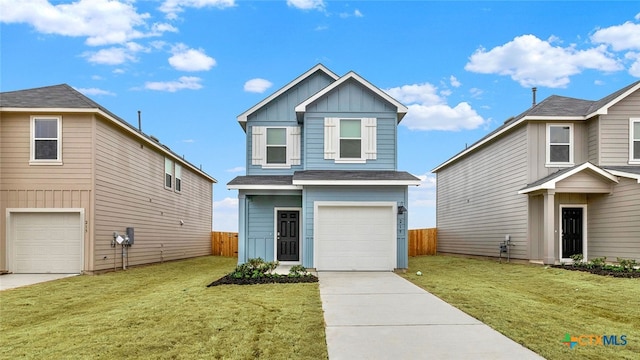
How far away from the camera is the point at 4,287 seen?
11.3 meters

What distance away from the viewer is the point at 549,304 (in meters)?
8.47

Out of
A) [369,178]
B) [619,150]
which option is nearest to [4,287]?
[369,178]

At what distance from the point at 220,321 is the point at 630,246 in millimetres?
13913

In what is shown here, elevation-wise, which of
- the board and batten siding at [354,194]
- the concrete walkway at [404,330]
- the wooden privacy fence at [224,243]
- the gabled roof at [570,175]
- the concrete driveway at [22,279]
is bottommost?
the wooden privacy fence at [224,243]

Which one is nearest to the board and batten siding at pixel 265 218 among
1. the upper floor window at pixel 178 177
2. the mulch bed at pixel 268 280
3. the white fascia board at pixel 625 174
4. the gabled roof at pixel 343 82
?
the gabled roof at pixel 343 82

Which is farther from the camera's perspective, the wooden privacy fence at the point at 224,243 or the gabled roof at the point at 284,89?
the wooden privacy fence at the point at 224,243

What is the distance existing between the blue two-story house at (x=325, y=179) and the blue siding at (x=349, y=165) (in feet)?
0.11

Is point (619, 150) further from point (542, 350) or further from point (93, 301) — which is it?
point (93, 301)

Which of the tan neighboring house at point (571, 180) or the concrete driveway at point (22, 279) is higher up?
the tan neighboring house at point (571, 180)

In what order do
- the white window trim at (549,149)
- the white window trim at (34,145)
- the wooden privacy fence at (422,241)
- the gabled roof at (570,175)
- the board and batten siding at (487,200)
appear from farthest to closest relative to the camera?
1. the wooden privacy fence at (422,241)
2. the board and batten siding at (487,200)
3. the white window trim at (549,149)
4. the gabled roof at (570,175)
5. the white window trim at (34,145)

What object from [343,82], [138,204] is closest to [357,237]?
[343,82]

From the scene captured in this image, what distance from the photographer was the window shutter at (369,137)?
48.9 ft

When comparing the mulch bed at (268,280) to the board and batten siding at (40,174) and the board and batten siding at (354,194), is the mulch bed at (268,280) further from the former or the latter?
the board and batten siding at (40,174)

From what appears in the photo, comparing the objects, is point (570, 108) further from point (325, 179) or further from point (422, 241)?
point (422, 241)
